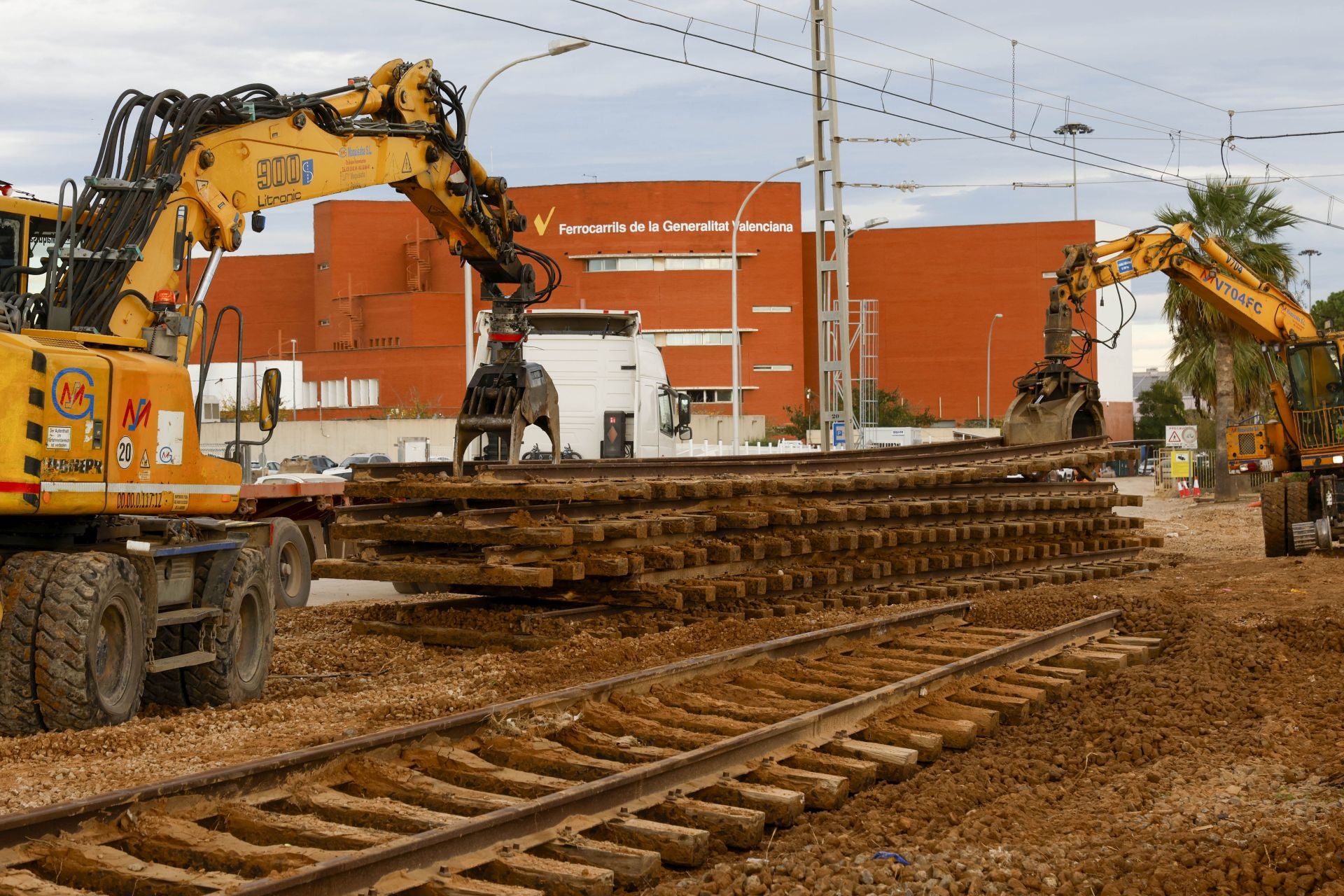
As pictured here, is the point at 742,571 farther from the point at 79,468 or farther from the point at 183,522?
the point at 79,468

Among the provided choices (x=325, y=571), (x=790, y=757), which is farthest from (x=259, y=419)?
(x=790, y=757)

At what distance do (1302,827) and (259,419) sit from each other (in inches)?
283

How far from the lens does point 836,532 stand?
49.6 ft

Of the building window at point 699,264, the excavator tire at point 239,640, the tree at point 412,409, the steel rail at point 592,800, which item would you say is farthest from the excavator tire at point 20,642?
the building window at point 699,264

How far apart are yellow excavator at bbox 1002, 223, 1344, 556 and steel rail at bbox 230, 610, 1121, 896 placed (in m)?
12.4

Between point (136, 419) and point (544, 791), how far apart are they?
386 centimetres

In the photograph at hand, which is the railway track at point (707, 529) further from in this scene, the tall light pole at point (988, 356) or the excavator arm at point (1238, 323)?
the tall light pole at point (988, 356)

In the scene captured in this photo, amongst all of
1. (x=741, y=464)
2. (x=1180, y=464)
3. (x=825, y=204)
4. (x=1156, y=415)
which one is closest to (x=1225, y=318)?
(x=1180, y=464)

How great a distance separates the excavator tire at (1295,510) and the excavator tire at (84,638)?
19.0 metres

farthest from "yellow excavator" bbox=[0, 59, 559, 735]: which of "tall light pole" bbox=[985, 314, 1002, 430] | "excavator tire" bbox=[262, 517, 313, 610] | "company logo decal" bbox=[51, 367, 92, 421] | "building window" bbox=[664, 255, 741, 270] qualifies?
"tall light pole" bbox=[985, 314, 1002, 430]

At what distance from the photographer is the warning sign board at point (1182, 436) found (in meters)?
46.7

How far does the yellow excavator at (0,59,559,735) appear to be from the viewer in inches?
327

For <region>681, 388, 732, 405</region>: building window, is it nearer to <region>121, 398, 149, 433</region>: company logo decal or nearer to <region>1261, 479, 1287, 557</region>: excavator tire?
<region>1261, 479, 1287, 557</region>: excavator tire

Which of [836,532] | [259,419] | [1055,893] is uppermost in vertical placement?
[259,419]
